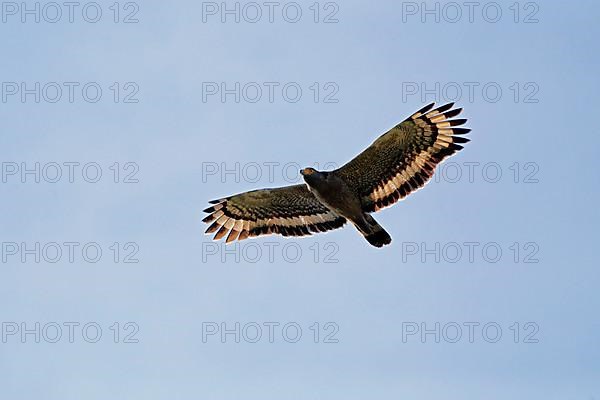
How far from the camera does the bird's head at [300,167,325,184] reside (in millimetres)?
21938

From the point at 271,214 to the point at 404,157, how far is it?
2.93 meters

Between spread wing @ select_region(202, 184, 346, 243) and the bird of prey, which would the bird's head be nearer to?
the bird of prey

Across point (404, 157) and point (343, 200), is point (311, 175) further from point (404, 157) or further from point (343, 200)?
point (404, 157)

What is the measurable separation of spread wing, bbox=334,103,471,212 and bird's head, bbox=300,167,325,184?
447 millimetres

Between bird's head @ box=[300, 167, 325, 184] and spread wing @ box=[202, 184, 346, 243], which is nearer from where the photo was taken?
bird's head @ box=[300, 167, 325, 184]

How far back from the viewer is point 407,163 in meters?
22.4

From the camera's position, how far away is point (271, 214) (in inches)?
933

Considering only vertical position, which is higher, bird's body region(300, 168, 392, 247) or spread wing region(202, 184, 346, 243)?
spread wing region(202, 184, 346, 243)

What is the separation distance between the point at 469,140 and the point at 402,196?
1540mm

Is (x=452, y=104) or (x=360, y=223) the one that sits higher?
(x=452, y=104)

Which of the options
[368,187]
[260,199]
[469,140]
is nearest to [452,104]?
[469,140]

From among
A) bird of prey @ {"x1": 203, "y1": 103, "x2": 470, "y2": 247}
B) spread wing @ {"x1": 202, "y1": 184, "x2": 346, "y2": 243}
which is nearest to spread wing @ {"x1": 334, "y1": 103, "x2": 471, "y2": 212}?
bird of prey @ {"x1": 203, "y1": 103, "x2": 470, "y2": 247}

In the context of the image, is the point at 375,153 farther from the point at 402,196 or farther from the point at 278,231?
the point at 278,231

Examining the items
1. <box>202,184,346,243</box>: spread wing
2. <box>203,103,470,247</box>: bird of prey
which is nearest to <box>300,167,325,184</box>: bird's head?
<box>203,103,470,247</box>: bird of prey
